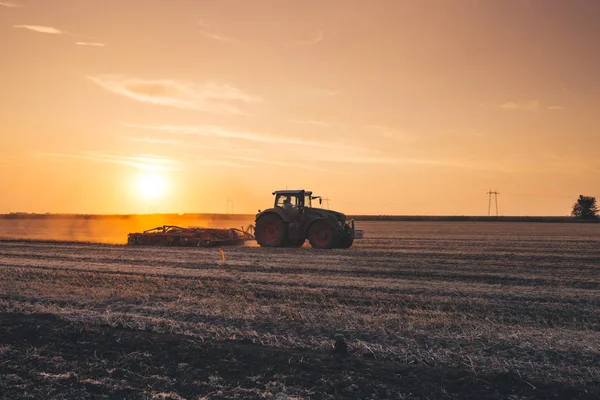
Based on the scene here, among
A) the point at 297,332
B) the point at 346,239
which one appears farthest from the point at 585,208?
the point at 297,332

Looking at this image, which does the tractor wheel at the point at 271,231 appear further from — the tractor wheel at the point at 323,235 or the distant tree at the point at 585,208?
the distant tree at the point at 585,208

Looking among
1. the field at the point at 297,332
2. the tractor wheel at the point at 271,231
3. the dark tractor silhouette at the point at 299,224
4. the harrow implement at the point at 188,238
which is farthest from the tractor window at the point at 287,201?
the field at the point at 297,332

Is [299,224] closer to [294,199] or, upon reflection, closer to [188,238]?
[294,199]

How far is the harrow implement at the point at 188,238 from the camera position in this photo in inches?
895

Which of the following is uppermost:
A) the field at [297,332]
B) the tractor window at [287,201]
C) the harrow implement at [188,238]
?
Answer: the tractor window at [287,201]

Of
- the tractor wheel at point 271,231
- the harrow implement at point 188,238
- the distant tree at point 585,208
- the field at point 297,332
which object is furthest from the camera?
the distant tree at point 585,208

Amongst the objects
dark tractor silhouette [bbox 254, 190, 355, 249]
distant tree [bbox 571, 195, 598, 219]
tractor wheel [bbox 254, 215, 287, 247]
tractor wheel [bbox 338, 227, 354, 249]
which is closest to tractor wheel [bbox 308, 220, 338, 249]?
dark tractor silhouette [bbox 254, 190, 355, 249]

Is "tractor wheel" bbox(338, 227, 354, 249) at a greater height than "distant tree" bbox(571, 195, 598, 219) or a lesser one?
lesser

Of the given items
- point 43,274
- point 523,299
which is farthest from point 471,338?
point 43,274

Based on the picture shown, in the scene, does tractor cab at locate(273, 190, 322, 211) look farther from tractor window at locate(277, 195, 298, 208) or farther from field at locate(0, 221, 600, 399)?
field at locate(0, 221, 600, 399)

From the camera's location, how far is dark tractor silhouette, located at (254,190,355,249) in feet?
69.9

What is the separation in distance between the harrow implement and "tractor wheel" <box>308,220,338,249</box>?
4.04m

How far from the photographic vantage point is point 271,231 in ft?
73.3

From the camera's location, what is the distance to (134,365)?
21.2ft
